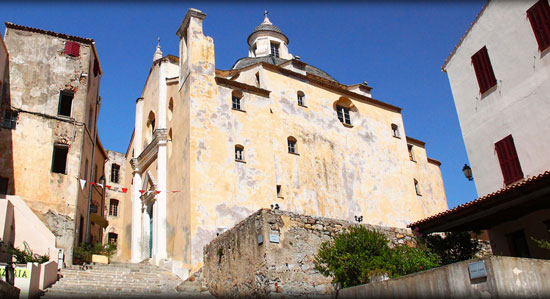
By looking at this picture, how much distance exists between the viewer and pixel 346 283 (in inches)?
529

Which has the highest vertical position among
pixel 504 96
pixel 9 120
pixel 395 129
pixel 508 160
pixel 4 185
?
pixel 395 129

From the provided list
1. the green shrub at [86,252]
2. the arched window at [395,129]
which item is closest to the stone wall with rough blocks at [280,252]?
the green shrub at [86,252]

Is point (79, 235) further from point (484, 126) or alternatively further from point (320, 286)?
point (484, 126)

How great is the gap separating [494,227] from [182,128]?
1585 cm

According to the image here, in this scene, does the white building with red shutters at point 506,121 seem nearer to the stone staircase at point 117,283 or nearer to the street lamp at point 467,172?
the street lamp at point 467,172

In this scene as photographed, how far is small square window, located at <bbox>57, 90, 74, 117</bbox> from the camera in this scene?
25453 millimetres

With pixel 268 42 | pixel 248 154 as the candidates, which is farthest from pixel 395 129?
pixel 268 42

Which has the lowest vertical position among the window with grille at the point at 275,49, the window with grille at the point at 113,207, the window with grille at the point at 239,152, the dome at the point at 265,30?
the window with grille at the point at 239,152

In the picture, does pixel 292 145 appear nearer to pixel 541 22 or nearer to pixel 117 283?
pixel 117 283

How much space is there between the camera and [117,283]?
61.1 feet

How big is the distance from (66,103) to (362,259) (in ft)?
64.2

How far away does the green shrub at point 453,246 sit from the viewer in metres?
15.8

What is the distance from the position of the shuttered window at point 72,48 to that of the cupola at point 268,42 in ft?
61.5

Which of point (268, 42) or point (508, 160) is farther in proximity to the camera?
point (268, 42)
